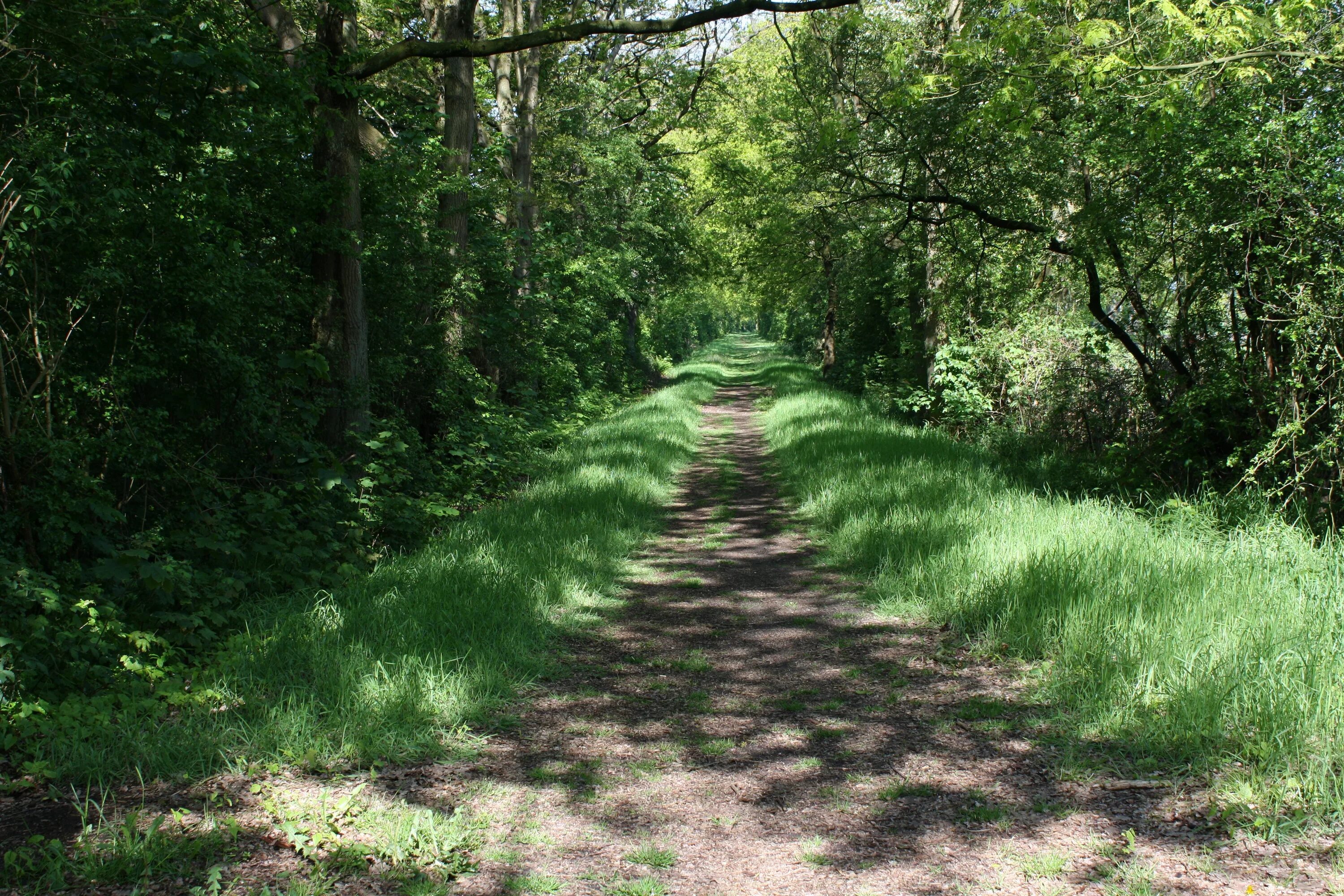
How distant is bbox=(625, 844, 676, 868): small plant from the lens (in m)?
3.08

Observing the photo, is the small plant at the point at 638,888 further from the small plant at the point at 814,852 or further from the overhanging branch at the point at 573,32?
→ the overhanging branch at the point at 573,32

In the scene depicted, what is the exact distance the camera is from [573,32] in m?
7.88

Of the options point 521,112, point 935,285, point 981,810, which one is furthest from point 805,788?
point 521,112

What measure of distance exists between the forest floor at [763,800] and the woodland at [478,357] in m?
0.30

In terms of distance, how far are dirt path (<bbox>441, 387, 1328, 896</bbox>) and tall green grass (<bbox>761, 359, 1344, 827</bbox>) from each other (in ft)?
0.98

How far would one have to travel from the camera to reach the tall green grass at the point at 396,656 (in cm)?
354

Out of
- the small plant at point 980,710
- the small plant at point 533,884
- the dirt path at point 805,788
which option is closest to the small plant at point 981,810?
the dirt path at point 805,788

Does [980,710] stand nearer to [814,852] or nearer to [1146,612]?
[1146,612]

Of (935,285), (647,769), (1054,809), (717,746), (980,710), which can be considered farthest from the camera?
(935,285)

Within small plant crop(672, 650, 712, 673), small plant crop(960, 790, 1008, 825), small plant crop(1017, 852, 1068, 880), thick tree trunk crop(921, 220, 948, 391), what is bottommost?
small plant crop(672, 650, 712, 673)

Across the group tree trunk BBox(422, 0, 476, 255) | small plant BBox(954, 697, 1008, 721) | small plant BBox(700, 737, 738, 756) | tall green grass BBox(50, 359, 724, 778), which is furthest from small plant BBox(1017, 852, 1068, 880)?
tree trunk BBox(422, 0, 476, 255)

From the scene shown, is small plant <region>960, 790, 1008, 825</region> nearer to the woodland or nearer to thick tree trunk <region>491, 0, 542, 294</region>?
the woodland

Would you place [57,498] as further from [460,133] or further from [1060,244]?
[1060,244]

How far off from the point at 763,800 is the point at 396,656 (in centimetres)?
213
